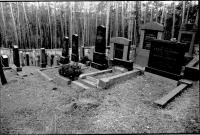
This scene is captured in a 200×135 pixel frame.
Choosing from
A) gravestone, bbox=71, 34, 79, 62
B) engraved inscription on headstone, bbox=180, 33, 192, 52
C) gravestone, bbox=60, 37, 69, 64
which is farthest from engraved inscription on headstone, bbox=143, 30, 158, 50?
gravestone, bbox=60, 37, 69, 64

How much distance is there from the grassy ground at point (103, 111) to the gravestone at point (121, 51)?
4.99 feet

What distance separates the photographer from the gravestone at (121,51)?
6849 millimetres

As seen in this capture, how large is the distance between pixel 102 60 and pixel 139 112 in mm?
4114

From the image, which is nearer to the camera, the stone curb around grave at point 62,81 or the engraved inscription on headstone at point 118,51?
the stone curb around grave at point 62,81

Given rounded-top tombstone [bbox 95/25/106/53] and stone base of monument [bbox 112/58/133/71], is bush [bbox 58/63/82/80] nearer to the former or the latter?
rounded-top tombstone [bbox 95/25/106/53]

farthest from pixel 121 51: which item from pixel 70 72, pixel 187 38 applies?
pixel 187 38

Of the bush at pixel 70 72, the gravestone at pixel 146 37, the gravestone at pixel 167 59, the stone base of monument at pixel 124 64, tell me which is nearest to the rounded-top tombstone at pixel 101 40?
the stone base of monument at pixel 124 64

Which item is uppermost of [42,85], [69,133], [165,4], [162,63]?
[165,4]

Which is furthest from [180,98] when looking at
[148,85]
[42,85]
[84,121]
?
[42,85]

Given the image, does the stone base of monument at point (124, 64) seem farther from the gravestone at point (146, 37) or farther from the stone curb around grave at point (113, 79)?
the gravestone at point (146, 37)

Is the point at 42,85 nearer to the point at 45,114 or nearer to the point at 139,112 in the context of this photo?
the point at 45,114

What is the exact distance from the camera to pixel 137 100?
13.9ft

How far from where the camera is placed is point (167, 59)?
Answer: 5.64 metres

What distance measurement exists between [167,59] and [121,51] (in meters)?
2.55
